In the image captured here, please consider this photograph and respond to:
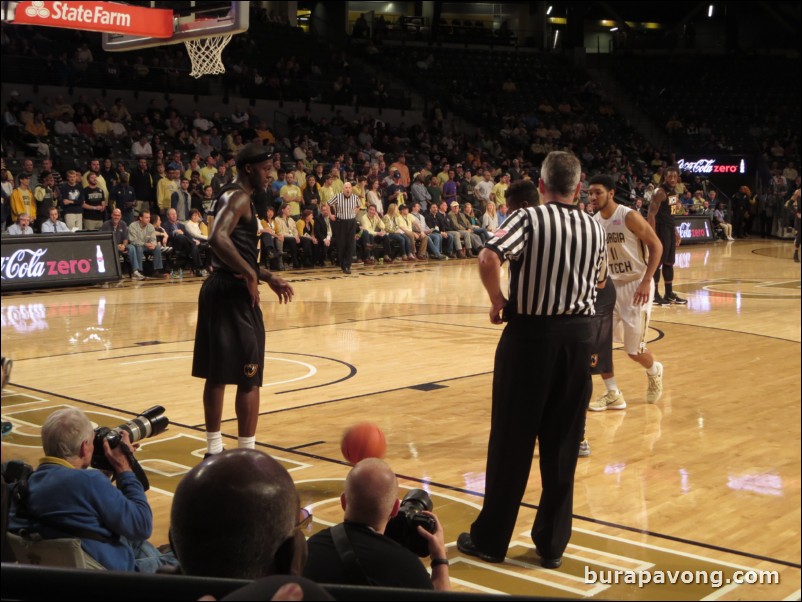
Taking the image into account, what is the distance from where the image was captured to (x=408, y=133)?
27547 mm

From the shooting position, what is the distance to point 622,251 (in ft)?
24.1

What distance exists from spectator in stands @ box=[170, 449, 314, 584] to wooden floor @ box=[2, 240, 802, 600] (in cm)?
91

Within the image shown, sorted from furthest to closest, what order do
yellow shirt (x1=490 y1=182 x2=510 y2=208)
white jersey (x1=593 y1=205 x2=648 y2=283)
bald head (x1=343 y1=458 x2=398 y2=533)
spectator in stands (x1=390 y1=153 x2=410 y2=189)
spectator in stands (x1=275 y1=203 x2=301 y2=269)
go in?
yellow shirt (x1=490 y1=182 x2=510 y2=208), spectator in stands (x1=390 y1=153 x2=410 y2=189), spectator in stands (x1=275 y1=203 x2=301 y2=269), white jersey (x1=593 y1=205 x2=648 y2=283), bald head (x1=343 y1=458 x2=398 y2=533)

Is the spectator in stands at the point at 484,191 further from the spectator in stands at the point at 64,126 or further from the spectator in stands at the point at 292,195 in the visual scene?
the spectator in stands at the point at 64,126

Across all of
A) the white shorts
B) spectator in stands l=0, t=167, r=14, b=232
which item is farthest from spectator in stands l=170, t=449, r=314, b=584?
spectator in stands l=0, t=167, r=14, b=232

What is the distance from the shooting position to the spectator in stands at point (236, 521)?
1685 millimetres

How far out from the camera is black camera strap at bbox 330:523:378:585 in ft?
8.41

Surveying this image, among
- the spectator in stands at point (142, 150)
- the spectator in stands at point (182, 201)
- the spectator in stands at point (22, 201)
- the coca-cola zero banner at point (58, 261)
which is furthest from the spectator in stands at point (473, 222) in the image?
the spectator in stands at point (22, 201)

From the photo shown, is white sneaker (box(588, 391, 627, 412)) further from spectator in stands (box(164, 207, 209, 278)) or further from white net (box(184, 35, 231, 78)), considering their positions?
spectator in stands (box(164, 207, 209, 278))

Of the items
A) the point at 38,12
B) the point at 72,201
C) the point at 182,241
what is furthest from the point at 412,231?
the point at 38,12

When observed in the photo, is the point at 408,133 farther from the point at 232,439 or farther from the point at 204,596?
the point at 204,596

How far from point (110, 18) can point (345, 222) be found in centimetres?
1075

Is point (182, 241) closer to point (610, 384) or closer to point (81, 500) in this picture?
point (610, 384)

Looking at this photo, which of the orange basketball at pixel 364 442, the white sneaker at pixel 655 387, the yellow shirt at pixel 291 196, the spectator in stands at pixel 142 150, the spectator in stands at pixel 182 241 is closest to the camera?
the orange basketball at pixel 364 442
